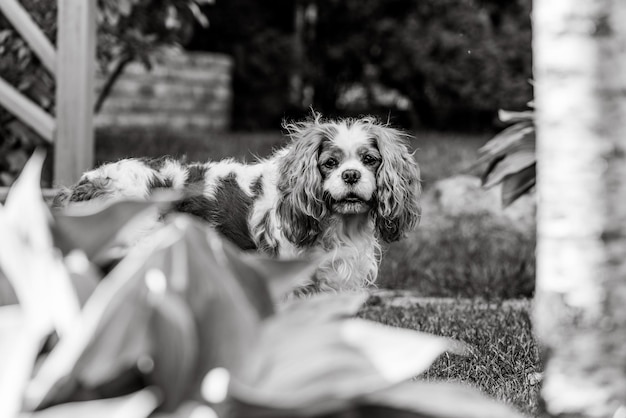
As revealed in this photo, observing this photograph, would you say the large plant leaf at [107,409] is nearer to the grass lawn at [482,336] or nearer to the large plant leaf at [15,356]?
the large plant leaf at [15,356]

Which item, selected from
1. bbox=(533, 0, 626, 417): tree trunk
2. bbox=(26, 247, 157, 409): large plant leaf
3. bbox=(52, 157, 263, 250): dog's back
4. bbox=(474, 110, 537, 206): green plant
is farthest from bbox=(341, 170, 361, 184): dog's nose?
bbox=(26, 247, 157, 409): large plant leaf

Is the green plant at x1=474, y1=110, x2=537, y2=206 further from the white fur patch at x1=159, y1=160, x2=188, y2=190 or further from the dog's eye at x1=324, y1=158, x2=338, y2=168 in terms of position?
the white fur patch at x1=159, y1=160, x2=188, y2=190

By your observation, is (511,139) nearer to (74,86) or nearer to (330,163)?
(330,163)

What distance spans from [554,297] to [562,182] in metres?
A: 0.20

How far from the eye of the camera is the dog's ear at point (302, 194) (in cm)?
427

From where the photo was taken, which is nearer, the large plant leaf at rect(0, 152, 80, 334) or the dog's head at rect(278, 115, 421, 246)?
the large plant leaf at rect(0, 152, 80, 334)

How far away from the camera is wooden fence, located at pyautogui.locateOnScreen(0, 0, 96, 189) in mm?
5332

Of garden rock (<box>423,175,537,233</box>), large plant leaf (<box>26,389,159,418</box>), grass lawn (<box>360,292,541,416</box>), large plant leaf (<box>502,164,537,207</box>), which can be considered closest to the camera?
large plant leaf (<box>26,389,159,418</box>)

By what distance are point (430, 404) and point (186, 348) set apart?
35 cm

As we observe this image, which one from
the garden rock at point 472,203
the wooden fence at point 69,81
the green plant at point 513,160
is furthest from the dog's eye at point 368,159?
the garden rock at point 472,203

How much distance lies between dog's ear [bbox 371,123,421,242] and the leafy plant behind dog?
9.57ft

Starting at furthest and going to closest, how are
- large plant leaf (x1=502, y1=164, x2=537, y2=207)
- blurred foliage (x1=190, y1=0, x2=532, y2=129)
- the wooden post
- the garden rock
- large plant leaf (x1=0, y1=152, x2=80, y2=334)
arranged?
blurred foliage (x1=190, y1=0, x2=532, y2=129) < the garden rock < large plant leaf (x1=502, y1=164, x2=537, y2=207) < the wooden post < large plant leaf (x1=0, y1=152, x2=80, y2=334)

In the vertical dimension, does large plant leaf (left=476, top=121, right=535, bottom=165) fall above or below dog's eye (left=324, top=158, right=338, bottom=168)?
above

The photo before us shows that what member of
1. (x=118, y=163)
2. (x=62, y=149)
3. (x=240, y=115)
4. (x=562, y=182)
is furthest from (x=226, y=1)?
(x=562, y=182)
